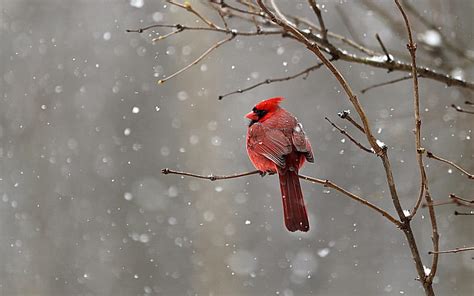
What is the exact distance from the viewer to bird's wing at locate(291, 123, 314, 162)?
2.20 meters

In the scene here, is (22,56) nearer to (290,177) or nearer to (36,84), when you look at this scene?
(36,84)

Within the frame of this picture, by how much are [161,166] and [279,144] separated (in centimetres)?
593

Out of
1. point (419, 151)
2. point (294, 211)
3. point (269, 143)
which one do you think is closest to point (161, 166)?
point (269, 143)

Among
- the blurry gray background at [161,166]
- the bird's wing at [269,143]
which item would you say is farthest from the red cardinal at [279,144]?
the blurry gray background at [161,166]

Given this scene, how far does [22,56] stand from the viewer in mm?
8430

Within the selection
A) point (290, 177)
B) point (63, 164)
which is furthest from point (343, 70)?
point (290, 177)

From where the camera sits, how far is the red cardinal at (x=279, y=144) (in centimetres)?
206

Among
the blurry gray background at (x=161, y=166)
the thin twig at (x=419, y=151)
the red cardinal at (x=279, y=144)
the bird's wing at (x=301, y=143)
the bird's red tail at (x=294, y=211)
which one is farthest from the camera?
the blurry gray background at (x=161, y=166)

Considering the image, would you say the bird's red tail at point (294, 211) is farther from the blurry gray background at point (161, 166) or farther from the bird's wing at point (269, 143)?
the blurry gray background at point (161, 166)

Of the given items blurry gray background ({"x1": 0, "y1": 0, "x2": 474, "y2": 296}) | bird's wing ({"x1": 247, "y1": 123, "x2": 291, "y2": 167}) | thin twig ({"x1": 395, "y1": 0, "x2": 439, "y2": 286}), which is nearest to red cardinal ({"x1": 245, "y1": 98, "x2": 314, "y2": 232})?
bird's wing ({"x1": 247, "y1": 123, "x2": 291, "y2": 167})

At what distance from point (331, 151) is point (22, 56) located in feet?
12.0

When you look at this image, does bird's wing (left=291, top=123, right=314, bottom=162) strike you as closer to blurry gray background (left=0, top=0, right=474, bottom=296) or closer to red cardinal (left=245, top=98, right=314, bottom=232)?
red cardinal (left=245, top=98, right=314, bottom=232)

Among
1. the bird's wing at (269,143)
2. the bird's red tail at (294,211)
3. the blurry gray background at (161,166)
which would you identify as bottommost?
the bird's red tail at (294,211)

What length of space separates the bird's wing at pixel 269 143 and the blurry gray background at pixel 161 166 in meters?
5.53
